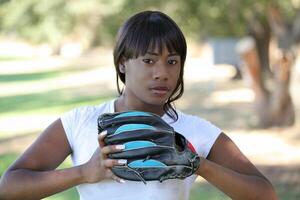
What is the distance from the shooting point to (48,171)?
63.0 inches

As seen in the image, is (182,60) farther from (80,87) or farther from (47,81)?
(47,81)

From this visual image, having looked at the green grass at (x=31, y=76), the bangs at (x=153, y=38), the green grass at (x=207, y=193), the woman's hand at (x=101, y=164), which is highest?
the bangs at (x=153, y=38)

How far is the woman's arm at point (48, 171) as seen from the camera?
1499 mm

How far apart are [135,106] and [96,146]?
0.17 meters

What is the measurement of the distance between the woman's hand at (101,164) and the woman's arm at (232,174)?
0.23 m

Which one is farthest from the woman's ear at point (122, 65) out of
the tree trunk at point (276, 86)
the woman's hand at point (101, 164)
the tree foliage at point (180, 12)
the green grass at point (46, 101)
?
the green grass at point (46, 101)

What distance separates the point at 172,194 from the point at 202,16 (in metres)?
10.8

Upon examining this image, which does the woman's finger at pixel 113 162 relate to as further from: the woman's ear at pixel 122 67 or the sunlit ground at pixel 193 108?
the sunlit ground at pixel 193 108

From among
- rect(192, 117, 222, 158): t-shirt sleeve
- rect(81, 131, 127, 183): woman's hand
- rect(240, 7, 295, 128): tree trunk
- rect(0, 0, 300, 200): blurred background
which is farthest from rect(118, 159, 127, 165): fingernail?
rect(240, 7, 295, 128): tree trunk

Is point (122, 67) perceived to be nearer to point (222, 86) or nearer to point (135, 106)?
point (135, 106)

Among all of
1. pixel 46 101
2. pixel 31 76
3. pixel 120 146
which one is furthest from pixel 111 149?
pixel 31 76

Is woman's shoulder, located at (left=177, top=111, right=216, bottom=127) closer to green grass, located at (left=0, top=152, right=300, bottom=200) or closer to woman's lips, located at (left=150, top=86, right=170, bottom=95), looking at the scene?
woman's lips, located at (left=150, top=86, right=170, bottom=95)

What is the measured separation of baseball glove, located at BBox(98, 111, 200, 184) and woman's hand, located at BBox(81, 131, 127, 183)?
1 centimetres

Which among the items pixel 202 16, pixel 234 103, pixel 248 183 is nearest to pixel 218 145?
pixel 248 183
